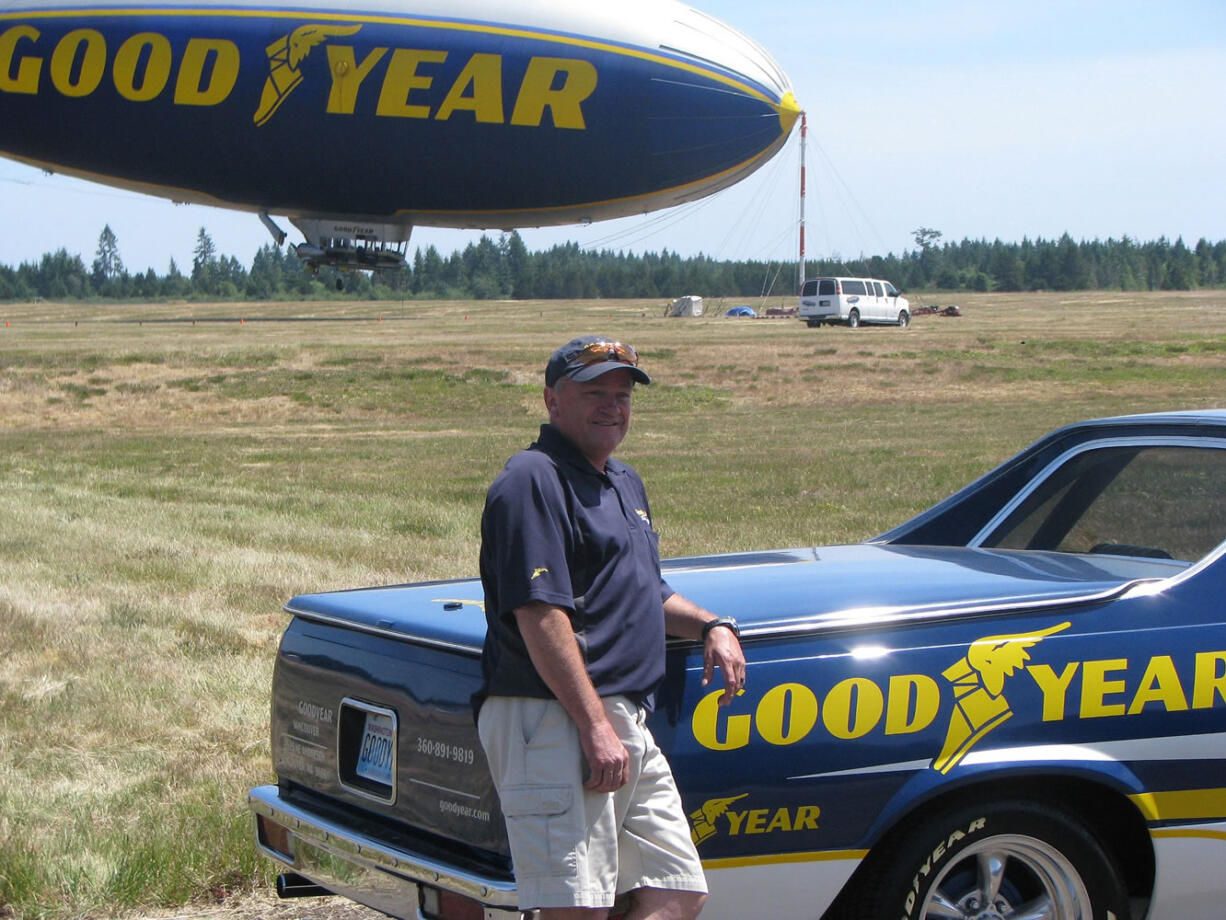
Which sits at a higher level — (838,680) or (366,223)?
(366,223)

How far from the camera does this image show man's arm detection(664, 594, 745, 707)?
10.7 ft

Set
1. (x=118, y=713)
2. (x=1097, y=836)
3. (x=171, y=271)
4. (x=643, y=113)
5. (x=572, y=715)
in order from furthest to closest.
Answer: (x=171, y=271) → (x=643, y=113) → (x=118, y=713) → (x=1097, y=836) → (x=572, y=715)

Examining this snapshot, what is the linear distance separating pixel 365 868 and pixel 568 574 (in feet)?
3.36

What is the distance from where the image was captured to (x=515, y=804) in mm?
3074

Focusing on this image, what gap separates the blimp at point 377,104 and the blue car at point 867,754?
1984 centimetres

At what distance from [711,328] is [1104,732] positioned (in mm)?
50593

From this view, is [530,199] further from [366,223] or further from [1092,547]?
[1092,547]

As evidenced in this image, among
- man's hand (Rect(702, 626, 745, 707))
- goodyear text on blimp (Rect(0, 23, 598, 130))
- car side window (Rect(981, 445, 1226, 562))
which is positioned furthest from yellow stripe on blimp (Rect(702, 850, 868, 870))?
goodyear text on blimp (Rect(0, 23, 598, 130))

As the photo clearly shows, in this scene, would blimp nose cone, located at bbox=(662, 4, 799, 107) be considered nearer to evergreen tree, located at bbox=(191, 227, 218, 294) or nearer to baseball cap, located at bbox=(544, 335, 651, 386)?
baseball cap, located at bbox=(544, 335, 651, 386)

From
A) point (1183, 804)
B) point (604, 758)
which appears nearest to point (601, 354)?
point (604, 758)

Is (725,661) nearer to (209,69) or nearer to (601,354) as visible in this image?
(601,354)

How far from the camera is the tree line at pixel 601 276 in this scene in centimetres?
14038

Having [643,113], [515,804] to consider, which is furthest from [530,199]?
[515,804]

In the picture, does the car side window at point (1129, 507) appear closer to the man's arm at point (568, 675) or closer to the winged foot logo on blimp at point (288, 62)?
the man's arm at point (568, 675)
